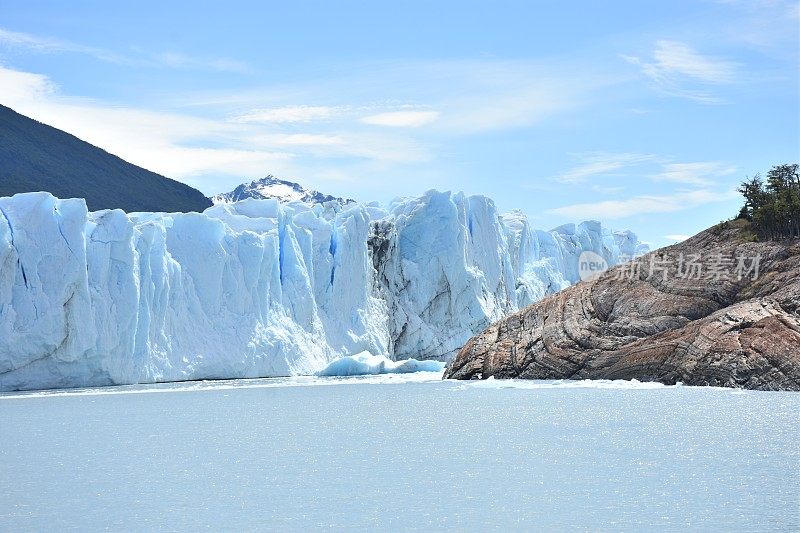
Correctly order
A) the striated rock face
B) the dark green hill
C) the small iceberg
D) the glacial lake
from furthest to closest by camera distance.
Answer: the dark green hill, the small iceberg, the striated rock face, the glacial lake

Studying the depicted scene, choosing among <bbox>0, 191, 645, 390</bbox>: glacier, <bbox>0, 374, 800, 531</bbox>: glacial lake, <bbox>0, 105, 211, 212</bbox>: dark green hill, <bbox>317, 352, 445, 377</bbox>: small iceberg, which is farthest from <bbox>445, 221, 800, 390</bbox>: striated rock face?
<bbox>0, 105, 211, 212</bbox>: dark green hill

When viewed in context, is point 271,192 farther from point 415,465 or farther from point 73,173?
point 415,465

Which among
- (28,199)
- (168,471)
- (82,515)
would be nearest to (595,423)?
(168,471)

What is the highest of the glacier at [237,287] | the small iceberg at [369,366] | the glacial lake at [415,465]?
Result: the glacier at [237,287]

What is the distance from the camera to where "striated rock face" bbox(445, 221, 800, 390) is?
2298cm

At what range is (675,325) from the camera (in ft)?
84.8

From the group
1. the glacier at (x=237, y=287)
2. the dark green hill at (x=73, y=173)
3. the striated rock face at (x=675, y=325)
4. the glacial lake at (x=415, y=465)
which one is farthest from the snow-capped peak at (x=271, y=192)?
the glacial lake at (x=415, y=465)

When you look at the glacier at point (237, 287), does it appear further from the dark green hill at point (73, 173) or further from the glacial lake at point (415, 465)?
the dark green hill at point (73, 173)

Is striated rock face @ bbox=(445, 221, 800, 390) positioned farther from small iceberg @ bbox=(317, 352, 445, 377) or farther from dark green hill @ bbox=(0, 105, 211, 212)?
dark green hill @ bbox=(0, 105, 211, 212)

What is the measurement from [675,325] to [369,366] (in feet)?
44.4

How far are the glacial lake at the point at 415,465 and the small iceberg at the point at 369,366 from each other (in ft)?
43.8

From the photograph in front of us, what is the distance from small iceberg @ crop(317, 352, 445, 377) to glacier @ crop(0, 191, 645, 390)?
1.09 m

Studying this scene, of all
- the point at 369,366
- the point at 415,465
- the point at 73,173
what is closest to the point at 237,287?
the point at 369,366

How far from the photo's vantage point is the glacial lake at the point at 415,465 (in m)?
8.83
